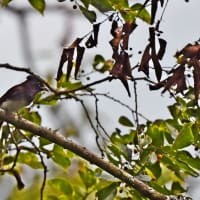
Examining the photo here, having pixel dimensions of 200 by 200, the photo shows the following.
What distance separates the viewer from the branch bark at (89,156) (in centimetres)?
231

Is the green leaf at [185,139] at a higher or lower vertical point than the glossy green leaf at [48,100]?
→ higher

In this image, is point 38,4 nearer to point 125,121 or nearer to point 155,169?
point 155,169

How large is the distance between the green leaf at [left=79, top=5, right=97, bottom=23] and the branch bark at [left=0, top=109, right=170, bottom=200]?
0.42 metres

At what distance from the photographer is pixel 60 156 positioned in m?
2.85

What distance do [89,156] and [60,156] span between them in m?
0.49

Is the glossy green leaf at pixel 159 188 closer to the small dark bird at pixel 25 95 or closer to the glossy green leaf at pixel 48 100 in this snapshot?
the glossy green leaf at pixel 48 100

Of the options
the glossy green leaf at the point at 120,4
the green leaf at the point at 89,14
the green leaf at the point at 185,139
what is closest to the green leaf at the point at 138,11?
the glossy green leaf at the point at 120,4

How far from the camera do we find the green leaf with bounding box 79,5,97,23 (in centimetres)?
214

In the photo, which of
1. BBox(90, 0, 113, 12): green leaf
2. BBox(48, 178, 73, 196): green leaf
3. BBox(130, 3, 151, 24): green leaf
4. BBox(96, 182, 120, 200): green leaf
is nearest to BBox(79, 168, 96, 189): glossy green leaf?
BBox(48, 178, 73, 196): green leaf

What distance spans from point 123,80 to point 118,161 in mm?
510

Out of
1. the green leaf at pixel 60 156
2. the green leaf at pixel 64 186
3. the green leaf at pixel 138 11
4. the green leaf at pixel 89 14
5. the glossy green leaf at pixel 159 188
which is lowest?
the green leaf at pixel 64 186

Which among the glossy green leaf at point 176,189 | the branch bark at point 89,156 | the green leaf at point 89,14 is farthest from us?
the glossy green leaf at point 176,189

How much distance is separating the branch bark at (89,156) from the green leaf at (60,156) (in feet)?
1.36

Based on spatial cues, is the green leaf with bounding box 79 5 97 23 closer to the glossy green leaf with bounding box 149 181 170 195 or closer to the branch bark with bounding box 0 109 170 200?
the branch bark with bounding box 0 109 170 200
